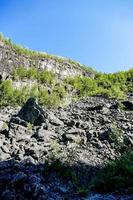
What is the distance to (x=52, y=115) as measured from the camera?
1716cm

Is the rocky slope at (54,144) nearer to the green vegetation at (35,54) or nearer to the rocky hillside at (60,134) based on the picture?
the rocky hillside at (60,134)

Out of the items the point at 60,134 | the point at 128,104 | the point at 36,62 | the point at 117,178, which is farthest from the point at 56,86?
the point at 117,178

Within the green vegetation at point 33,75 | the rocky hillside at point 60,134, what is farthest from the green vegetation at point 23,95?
the green vegetation at point 33,75

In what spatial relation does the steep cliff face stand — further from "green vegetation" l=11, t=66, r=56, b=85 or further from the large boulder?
the large boulder

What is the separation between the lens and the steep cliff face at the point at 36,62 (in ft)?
81.6

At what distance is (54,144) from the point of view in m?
14.0

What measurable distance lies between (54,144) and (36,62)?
1298 centimetres

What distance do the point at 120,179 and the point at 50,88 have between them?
14.0 meters

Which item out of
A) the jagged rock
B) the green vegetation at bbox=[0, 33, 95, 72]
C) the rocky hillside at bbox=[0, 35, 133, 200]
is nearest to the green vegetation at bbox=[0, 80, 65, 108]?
the rocky hillside at bbox=[0, 35, 133, 200]

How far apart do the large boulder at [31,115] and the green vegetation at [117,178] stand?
4866 mm

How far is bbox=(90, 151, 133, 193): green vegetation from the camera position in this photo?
35.4ft

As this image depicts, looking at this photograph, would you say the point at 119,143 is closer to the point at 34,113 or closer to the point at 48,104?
the point at 34,113

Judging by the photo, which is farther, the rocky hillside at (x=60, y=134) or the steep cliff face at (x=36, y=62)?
the steep cliff face at (x=36, y=62)

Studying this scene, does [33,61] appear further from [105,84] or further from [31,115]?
[31,115]
